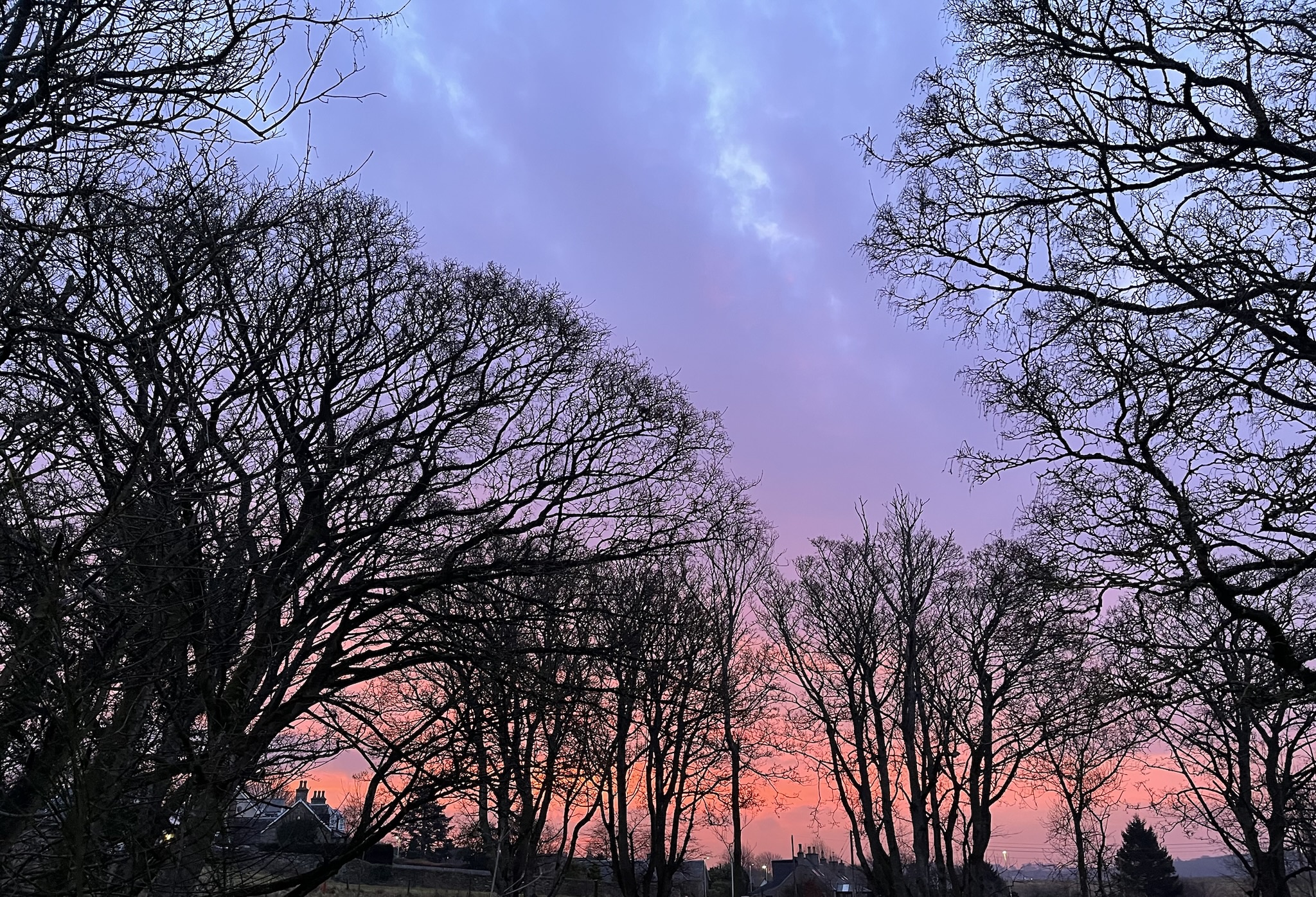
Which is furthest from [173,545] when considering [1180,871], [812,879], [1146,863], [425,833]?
[1180,871]

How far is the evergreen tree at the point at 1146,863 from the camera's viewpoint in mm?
53750

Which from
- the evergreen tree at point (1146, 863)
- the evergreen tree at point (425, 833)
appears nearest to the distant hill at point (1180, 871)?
the evergreen tree at point (1146, 863)

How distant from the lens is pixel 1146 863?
5547cm

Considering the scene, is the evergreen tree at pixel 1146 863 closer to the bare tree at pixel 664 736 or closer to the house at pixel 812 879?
the house at pixel 812 879

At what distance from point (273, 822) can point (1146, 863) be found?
208 ft

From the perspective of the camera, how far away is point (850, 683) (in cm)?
2277

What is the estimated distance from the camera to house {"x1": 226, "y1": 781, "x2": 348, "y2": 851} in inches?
233

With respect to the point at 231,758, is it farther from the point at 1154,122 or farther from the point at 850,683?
the point at 850,683

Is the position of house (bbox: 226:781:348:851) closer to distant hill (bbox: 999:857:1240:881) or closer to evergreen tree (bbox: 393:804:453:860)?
evergreen tree (bbox: 393:804:453:860)

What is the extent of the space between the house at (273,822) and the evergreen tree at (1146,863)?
5873 centimetres

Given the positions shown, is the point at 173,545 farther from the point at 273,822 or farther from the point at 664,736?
the point at 664,736

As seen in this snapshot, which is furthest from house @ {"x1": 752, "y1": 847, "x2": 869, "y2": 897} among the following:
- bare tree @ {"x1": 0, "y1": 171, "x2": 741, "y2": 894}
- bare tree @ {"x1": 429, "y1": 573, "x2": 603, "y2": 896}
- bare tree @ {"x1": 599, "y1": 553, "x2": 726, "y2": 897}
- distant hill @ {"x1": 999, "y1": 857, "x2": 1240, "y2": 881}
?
bare tree @ {"x1": 0, "y1": 171, "x2": 741, "y2": 894}

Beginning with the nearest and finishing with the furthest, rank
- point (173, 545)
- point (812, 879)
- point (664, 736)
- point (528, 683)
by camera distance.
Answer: point (173, 545)
point (528, 683)
point (664, 736)
point (812, 879)

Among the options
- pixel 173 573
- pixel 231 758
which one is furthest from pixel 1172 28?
pixel 231 758
